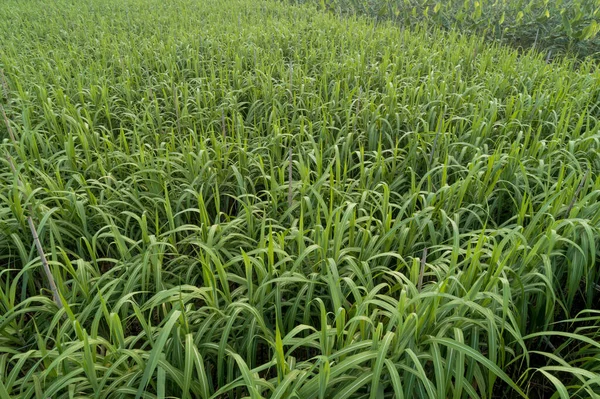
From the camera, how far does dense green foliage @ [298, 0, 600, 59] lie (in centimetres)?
589

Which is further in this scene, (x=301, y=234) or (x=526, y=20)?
(x=526, y=20)

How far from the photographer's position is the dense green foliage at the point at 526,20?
19.3ft

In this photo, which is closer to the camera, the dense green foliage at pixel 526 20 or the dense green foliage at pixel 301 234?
the dense green foliage at pixel 301 234

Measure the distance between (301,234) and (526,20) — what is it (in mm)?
6829

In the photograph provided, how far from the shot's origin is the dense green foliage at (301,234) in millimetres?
1241

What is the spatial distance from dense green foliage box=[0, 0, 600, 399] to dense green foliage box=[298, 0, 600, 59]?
2388 mm

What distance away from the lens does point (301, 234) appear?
5.33 ft

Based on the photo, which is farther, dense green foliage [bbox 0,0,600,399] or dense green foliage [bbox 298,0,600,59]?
dense green foliage [bbox 298,0,600,59]

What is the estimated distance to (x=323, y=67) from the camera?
4039 millimetres

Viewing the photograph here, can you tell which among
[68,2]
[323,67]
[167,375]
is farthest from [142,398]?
[68,2]

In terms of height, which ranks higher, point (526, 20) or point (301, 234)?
point (526, 20)

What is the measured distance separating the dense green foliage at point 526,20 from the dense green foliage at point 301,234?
239 centimetres

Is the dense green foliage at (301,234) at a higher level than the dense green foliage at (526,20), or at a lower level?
lower

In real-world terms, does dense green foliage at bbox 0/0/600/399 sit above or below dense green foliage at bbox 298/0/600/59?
below
